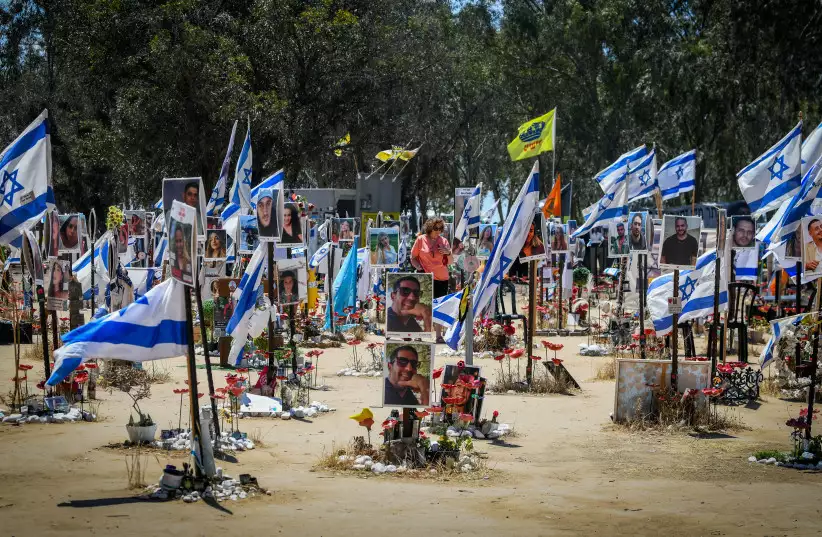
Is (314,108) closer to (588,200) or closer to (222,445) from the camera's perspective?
(588,200)

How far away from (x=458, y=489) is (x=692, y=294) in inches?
252

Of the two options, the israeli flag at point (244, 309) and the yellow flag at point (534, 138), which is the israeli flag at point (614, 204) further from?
the israeli flag at point (244, 309)

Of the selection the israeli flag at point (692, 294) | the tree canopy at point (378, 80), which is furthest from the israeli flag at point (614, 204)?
the tree canopy at point (378, 80)

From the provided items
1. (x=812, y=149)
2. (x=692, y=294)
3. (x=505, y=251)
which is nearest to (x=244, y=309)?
(x=505, y=251)

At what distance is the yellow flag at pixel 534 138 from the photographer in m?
21.9

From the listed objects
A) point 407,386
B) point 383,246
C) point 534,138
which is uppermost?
point 534,138

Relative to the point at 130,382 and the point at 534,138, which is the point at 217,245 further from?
the point at 534,138

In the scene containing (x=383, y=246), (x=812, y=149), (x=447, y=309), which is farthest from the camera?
(x=383, y=246)

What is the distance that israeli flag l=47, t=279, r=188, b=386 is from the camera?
26.2ft

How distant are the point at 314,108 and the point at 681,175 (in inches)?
890

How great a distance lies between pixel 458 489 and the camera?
827 centimetres

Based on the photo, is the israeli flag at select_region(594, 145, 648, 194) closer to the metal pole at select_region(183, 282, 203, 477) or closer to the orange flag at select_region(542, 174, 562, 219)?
the orange flag at select_region(542, 174, 562, 219)

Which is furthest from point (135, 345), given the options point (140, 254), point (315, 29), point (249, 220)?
point (315, 29)

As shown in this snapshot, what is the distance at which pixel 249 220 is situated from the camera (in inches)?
727
